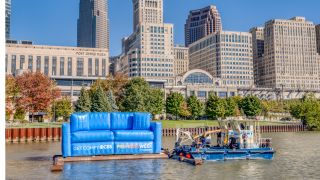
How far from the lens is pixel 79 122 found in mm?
36844

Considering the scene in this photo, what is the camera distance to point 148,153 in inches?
1597

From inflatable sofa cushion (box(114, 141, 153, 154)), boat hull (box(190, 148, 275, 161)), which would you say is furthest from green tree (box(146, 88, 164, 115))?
inflatable sofa cushion (box(114, 141, 153, 154))

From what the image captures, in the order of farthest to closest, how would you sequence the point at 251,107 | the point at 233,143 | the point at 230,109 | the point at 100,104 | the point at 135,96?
the point at 251,107 < the point at 230,109 < the point at 135,96 < the point at 100,104 < the point at 233,143

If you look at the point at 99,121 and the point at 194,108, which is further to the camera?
the point at 194,108

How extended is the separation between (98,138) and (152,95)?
249 ft

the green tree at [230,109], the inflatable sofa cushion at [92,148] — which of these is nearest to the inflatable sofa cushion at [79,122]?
the inflatable sofa cushion at [92,148]

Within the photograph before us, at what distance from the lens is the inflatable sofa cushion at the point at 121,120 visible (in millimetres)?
38281

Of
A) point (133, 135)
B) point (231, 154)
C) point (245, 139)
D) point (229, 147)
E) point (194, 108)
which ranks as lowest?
point (231, 154)

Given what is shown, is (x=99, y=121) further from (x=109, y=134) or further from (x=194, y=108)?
(x=194, y=108)

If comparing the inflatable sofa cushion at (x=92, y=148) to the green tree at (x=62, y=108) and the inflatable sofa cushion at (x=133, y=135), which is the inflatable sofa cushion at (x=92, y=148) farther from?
the green tree at (x=62, y=108)

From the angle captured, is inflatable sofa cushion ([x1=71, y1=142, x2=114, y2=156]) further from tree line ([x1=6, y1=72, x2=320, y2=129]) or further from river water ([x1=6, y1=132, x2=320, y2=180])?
tree line ([x1=6, y1=72, x2=320, y2=129])

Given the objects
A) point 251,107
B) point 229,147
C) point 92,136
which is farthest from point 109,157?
point 251,107

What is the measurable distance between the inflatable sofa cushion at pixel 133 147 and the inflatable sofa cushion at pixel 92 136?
4.16 ft

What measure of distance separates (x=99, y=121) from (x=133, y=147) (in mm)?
4736
